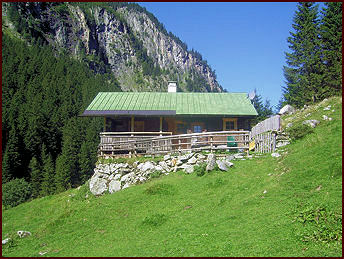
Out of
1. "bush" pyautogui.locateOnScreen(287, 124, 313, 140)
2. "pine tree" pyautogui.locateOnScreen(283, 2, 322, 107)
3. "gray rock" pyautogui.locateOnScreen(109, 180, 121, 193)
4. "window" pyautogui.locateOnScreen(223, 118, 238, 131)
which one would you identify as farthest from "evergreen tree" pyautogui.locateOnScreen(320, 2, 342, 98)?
"gray rock" pyautogui.locateOnScreen(109, 180, 121, 193)

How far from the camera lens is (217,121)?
28.1 m

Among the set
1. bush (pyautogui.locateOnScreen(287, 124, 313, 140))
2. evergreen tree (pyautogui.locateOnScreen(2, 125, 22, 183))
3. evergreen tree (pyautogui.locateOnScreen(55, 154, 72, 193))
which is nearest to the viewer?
bush (pyautogui.locateOnScreen(287, 124, 313, 140))

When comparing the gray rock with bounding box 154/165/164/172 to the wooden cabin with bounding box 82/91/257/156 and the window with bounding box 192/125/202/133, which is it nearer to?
the wooden cabin with bounding box 82/91/257/156

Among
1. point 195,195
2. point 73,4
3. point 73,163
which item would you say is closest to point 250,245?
point 195,195

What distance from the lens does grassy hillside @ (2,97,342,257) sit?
30.0 feet

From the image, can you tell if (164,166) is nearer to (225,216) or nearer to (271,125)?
(271,125)

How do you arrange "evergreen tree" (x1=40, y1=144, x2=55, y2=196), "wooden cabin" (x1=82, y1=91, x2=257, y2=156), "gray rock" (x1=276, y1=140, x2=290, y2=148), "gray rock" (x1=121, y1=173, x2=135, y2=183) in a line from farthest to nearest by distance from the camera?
"evergreen tree" (x1=40, y1=144, x2=55, y2=196), "wooden cabin" (x1=82, y1=91, x2=257, y2=156), "gray rock" (x1=121, y1=173, x2=135, y2=183), "gray rock" (x1=276, y1=140, x2=290, y2=148)

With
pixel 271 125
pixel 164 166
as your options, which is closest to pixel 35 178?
pixel 164 166

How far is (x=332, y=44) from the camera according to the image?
39781mm

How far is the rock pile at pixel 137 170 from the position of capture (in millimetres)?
20016

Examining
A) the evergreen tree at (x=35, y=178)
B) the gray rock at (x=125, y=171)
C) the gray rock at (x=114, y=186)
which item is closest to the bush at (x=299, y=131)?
the gray rock at (x=125, y=171)

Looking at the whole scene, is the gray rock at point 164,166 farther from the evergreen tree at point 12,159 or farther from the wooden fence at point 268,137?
the evergreen tree at point 12,159

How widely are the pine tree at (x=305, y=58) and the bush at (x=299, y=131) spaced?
932 inches

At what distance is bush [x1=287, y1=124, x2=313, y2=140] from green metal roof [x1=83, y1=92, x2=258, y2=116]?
7.45 metres
